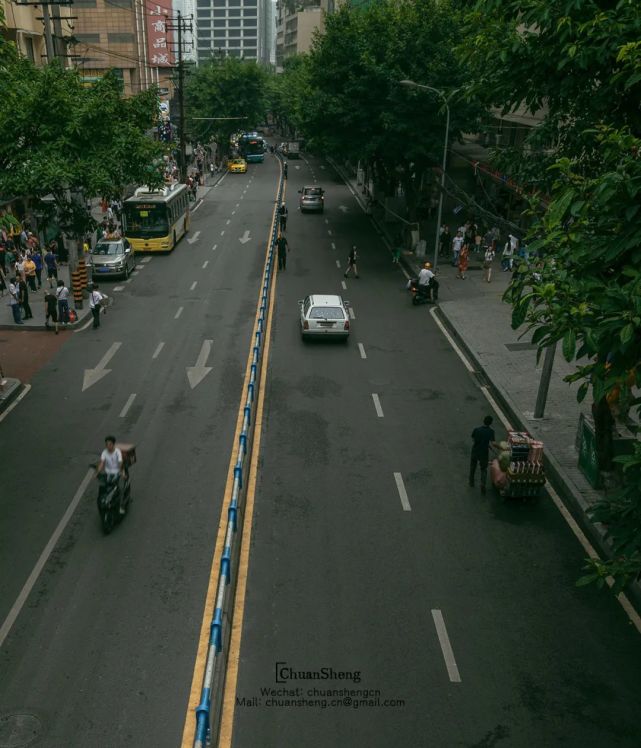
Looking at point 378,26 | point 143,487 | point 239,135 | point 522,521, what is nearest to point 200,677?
point 143,487

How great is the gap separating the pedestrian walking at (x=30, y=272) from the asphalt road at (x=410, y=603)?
14912 mm

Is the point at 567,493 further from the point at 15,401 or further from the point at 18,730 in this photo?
the point at 15,401

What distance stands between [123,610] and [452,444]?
29.3ft

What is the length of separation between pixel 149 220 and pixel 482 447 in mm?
28312

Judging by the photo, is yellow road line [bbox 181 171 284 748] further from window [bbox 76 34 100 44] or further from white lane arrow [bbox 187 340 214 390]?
window [bbox 76 34 100 44]

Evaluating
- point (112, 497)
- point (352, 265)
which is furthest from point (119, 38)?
point (112, 497)

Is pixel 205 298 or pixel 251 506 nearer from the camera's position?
pixel 251 506

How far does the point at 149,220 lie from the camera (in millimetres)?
37969

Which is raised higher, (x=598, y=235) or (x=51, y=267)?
(x=598, y=235)

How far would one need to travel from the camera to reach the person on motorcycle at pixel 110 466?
13.0 metres

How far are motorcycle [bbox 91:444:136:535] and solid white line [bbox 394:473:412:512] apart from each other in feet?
17.8

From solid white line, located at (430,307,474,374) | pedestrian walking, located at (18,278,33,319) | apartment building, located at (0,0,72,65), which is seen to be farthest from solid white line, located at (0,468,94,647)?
apartment building, located at (0,0,72,65)

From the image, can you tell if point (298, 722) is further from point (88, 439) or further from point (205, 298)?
point (205, 298)

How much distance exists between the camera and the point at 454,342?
25.2m
